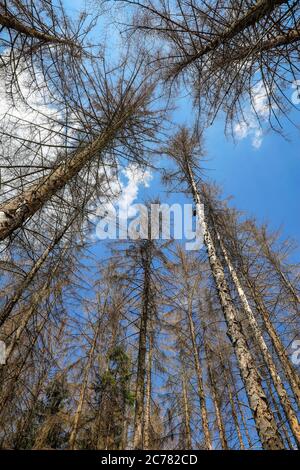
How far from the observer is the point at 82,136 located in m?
4.60

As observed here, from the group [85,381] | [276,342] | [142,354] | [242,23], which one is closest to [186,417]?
[142,354]

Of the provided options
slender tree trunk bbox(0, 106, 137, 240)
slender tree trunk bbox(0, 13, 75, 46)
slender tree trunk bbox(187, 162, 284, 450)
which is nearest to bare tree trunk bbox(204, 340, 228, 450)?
slender tree trunk bbox(187, 162, 284, 450)

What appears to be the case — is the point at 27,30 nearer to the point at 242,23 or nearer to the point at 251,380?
the point at 242,23

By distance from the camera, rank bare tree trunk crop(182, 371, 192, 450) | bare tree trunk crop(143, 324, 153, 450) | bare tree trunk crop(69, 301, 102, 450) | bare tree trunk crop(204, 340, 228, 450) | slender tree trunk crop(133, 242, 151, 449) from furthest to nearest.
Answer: bare tree trunk crop(204, 340, 228, 450) → bare tree trunk crop(182, 371, 192, 450) → bare tree trunk crop(143, 324, 153, 450) → bare tree trunk crop(69, 301, 102, 450) → slender tree trunk crop(133, 242, 151, 449)

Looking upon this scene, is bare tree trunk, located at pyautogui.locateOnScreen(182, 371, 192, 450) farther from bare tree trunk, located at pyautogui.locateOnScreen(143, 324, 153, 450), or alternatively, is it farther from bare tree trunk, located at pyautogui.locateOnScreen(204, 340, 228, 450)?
bare tree trunk, located at pyautogui.locateOnScreen(143, 324, 153, 450)

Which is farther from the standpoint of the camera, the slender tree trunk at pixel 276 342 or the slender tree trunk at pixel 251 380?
the slender tree trunk at pixel 276 342

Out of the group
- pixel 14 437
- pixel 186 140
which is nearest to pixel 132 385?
pixel 14 437

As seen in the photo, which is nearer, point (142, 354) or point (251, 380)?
point (251, 380)

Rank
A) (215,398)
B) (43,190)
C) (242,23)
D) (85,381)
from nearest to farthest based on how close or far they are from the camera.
Answer: (242,23)
(43,190)
(85,381)
(215,398)

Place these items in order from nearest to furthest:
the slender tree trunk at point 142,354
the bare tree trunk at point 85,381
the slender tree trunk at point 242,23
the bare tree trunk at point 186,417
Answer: the slender tree trunk at point 242,23, the slender tree trunk at point 142,354, the bare tree trunk at point 85,381, the bare tree trunk at point 186,417

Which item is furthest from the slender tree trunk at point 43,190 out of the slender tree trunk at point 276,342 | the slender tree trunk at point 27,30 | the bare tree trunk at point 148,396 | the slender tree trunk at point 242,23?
the slender tree trunk at point 276,342

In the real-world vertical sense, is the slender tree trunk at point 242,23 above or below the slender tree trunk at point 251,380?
above

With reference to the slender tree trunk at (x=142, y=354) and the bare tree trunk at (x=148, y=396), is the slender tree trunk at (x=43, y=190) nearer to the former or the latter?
the slender tree trunk at (x=142, y=354)
